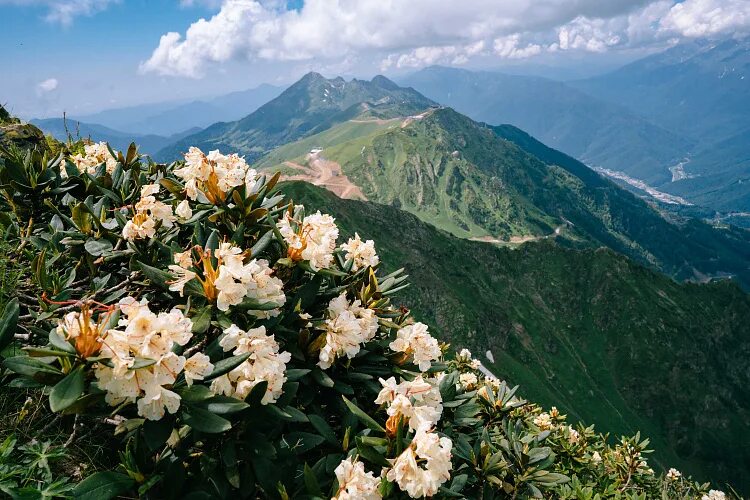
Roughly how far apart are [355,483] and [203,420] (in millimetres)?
1024

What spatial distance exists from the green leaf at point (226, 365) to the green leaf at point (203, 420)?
0.22 meters

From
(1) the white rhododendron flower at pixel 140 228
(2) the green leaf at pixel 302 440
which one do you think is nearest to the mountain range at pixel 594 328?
(1) the white rhododendron flower at pixel 140 228

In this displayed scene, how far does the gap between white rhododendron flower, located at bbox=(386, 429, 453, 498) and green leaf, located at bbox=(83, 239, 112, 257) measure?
345 centimetres

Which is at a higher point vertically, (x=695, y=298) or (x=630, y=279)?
(x=630, y=279)

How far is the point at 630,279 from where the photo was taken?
106 metres

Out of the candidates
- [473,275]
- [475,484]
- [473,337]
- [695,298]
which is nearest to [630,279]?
[695,298]

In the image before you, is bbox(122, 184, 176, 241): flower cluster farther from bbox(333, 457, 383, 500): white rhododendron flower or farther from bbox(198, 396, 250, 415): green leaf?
bbox(333, 457, 383, 500): white rhododendron flower

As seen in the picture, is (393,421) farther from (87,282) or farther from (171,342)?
(87,282)

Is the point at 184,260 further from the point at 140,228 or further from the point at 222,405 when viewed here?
the point at 222,405

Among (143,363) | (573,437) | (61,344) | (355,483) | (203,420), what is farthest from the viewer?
(573,437)

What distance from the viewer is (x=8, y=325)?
9.09 feet

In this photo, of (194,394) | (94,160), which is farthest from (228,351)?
(94,160)

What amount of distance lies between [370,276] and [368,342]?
0.68 m

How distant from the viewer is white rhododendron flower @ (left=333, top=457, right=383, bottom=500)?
8.57 ft
